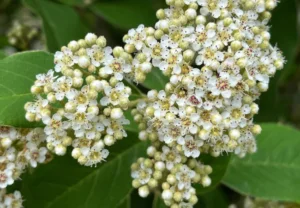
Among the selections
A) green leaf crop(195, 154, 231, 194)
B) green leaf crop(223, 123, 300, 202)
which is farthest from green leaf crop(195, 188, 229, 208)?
green leaf crop(195, 154, 231, 194)

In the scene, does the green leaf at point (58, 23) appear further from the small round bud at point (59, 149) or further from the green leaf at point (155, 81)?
the small round bud at point (59, 149)

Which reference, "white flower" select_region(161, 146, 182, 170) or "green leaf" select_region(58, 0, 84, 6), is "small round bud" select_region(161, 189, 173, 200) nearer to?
"white flower" select_region(161, 146, 182, 170)

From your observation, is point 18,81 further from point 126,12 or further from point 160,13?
point 126,12

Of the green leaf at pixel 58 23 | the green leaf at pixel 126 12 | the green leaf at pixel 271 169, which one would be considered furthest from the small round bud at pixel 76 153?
the green leaf at pixel 126 12

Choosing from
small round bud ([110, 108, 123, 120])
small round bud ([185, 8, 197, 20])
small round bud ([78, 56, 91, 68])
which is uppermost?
small round bud ([185, 8, 197, 20])

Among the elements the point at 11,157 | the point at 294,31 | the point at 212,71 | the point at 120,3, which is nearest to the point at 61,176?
the point at 11,157

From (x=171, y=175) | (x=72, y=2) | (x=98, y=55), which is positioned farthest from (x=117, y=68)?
(x=72, y=2)
